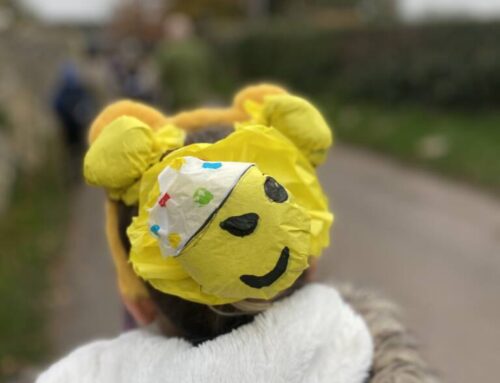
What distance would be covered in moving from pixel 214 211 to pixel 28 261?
534 centimetres

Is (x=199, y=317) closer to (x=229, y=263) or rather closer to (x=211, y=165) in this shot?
(x=229, y=263)

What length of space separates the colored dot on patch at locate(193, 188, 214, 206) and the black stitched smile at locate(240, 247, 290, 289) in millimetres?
140

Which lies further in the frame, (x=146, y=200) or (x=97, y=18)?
(x=97, y=18)

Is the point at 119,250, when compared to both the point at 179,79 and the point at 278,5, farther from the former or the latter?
the point at 278,5

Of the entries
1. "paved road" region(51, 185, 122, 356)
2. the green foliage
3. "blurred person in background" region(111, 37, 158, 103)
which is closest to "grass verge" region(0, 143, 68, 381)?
"paved road" region(51, 185, 122, 356)

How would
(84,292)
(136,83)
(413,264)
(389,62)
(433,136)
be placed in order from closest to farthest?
(84,292), (413,264), (433,136), (136,83), (389,62)

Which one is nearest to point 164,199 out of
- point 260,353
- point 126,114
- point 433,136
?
point 260,353

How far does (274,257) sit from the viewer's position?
1.15m

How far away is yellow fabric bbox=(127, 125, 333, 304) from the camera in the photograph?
1121mm

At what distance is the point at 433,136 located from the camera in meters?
10.4

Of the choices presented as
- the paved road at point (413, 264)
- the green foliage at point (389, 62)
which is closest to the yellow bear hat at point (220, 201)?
the paved road at point (413, 264)

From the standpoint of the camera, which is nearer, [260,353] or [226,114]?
[260,353]

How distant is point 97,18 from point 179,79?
139 ft

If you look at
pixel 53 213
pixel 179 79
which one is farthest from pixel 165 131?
pixel 179 79
